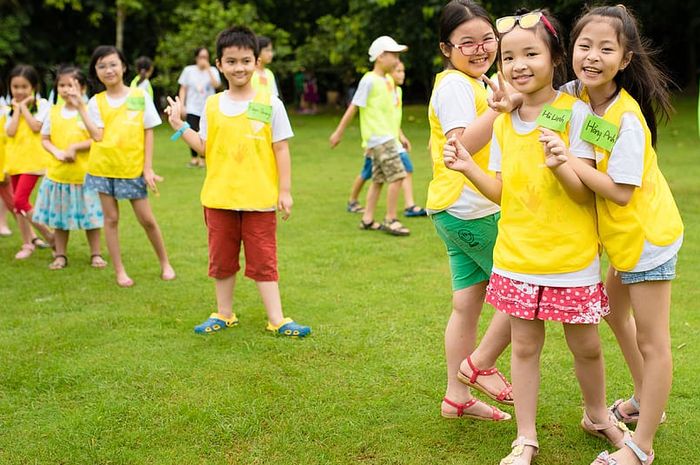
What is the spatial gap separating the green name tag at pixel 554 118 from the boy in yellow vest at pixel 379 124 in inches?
198

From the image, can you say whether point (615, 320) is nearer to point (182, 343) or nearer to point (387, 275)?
point (182, 343)

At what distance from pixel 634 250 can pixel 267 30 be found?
59.7ft

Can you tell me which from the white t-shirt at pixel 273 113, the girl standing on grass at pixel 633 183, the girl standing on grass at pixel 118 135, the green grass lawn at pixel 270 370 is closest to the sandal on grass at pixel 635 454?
the girl standing on grass at pixel 633 183

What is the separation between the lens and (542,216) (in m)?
2.97

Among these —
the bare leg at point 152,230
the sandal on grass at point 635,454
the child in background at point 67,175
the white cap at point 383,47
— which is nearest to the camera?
the sandal on grass at point 635,454

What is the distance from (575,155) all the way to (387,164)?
5131mm

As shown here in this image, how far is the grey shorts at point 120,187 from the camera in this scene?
5945mm

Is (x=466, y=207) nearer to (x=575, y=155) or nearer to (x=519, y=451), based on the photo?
(x=575, y=155)

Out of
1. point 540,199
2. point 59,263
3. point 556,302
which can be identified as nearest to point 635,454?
point 556,302

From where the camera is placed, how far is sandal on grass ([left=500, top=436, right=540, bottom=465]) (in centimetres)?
315

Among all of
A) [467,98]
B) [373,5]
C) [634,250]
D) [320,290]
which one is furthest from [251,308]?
[373,5]

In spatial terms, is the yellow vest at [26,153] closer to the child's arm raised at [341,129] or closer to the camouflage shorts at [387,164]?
the child's arm raised at [341,129]

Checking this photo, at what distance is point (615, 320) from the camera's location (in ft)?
11.0

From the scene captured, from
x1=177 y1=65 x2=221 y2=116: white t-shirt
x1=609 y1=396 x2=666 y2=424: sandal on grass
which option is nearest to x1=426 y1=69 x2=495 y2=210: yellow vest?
x1=609 y1=396 x2=666 y2=424: sandal on grass
